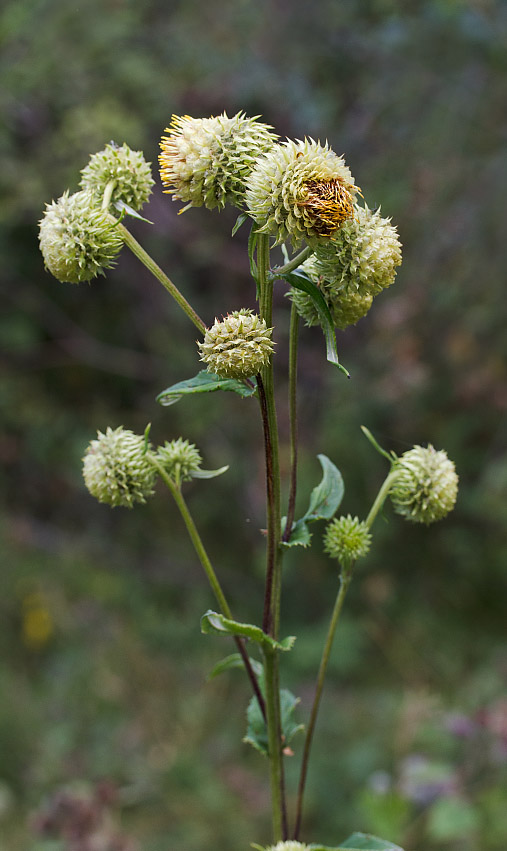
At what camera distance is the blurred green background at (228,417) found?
2.80 metres

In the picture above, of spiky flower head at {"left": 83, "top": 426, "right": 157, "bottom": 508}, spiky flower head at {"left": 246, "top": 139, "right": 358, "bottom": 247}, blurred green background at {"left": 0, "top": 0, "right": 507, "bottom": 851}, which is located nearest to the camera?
spiky flower head at {"left": 246, "top": 139, "right": 358, "bottom": 247}

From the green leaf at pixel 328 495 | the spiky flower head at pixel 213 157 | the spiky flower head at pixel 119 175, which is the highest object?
the spiky flower head at pixel 119 175

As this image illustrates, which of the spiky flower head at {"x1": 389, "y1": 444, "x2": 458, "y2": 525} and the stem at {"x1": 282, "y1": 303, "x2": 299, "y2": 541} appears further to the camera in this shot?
the spiky flower head at {"x1": 389, "y1": 444, "x2": 458, "y2": 525}

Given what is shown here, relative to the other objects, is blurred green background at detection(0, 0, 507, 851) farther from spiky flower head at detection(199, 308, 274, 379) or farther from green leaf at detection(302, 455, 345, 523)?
spiky flower head at detection(199, 308, 274, 379)

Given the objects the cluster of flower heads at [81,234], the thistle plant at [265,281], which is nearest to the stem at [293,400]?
the thistle plant at [265,281]

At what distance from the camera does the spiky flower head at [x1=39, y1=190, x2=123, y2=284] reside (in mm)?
916

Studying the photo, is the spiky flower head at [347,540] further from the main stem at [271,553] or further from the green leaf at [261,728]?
the green leaf at [261,728]

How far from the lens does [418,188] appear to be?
11.6 feet

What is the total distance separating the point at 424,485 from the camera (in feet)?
3.51

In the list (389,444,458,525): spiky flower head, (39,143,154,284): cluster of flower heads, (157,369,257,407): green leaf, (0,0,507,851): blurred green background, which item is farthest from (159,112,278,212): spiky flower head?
(0,0,507,851): blurred green background

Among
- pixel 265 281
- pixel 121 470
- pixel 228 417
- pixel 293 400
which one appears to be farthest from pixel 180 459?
pixel 228 417

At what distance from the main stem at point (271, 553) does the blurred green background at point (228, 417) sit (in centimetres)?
153

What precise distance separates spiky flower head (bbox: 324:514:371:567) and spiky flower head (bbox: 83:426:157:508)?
285 mm

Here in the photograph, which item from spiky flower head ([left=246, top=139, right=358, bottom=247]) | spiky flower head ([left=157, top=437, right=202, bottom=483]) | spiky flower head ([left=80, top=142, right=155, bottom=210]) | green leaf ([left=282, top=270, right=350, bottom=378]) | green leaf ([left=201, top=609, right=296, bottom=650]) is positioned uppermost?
spiky flower head ([left=80, top=142, right=155, bottom=210])
